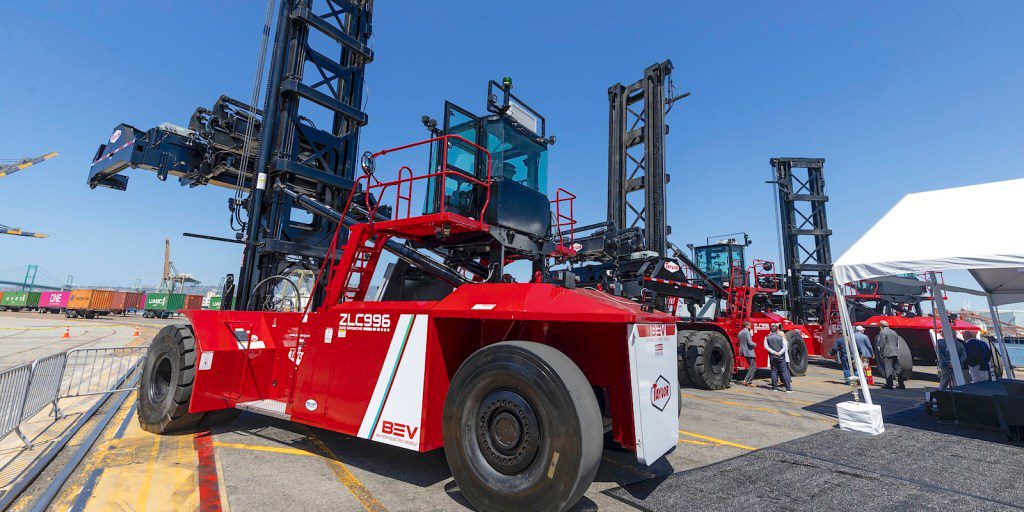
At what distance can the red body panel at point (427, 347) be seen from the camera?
3.66m

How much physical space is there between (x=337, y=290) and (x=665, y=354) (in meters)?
3.48

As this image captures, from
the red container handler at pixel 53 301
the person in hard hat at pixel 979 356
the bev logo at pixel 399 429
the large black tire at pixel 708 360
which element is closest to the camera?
the bev logo at pixel 399 429

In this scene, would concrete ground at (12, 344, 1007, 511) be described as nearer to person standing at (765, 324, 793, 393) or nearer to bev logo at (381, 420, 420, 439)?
bev logo at (381, 420, 420, 439)

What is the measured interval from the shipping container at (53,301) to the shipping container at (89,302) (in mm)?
2752

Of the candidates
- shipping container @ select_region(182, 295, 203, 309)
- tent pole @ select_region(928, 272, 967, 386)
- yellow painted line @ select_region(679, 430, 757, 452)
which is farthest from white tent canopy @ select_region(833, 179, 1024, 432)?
shipping container @ select_region(182, 295, 203, 309)

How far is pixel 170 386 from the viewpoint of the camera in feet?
18.4

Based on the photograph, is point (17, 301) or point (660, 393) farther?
point (17, 301)

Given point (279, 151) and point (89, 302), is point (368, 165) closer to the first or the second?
point (279, 151)

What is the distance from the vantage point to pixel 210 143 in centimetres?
937

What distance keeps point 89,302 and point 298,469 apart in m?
55.7

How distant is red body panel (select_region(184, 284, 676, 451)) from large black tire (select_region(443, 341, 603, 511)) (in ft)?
1.09

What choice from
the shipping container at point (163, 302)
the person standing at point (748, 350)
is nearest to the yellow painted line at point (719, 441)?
the person standing at point (748, 350)

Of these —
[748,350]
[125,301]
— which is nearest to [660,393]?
[748,350]

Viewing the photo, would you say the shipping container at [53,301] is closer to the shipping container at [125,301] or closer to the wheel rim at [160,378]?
the shipping container at [125,301]
